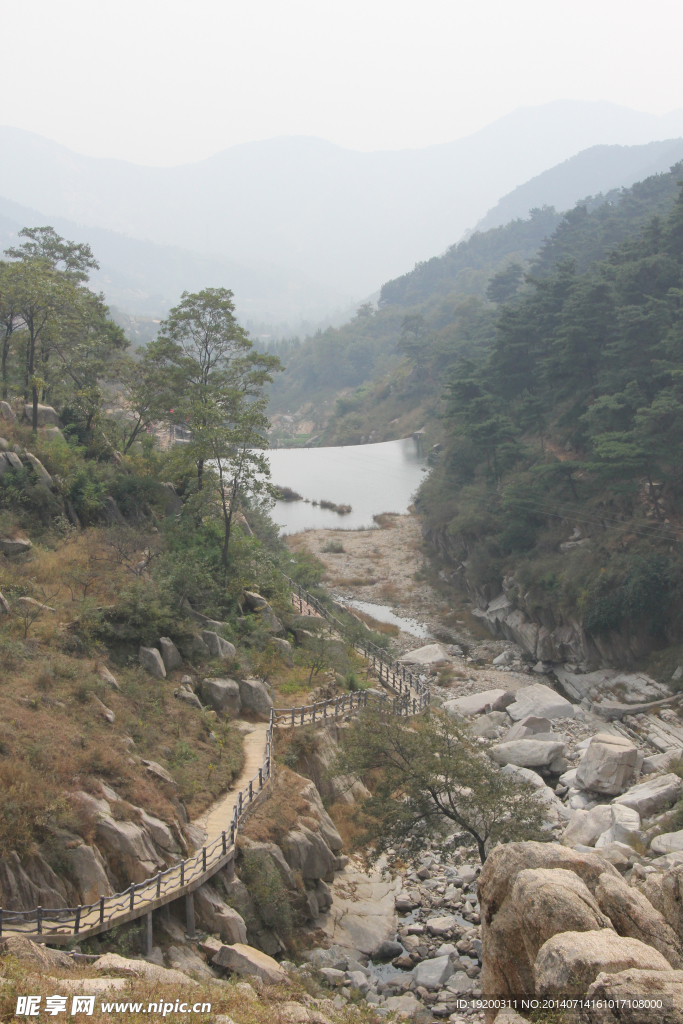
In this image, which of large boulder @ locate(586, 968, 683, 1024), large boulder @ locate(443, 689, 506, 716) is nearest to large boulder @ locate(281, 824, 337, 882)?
large boulder @ locate(586, 968, 683, 1024)

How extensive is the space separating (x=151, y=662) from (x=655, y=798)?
12591mm

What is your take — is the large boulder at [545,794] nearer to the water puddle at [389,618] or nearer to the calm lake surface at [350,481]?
the water puddle at [389,618]

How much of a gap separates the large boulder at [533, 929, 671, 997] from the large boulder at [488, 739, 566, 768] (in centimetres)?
1394

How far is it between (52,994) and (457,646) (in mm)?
29210

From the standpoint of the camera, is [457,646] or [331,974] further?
[457,646]

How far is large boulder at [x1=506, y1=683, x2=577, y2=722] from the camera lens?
24562mm

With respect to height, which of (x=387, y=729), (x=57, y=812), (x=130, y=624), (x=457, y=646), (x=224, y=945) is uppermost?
(x=130, y=624)

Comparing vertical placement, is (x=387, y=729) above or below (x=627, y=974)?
below

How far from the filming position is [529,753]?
21000 mm

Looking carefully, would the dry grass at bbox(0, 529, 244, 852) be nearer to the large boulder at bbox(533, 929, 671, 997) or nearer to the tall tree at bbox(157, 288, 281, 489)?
the large boulder at bbox(533, 929, 671, 997)

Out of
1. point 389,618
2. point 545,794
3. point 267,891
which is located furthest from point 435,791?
point 389,618

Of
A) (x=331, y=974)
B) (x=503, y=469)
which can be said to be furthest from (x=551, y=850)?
(x=503, y=469)

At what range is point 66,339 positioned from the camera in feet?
93.3

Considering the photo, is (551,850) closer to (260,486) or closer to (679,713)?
(260,486)
